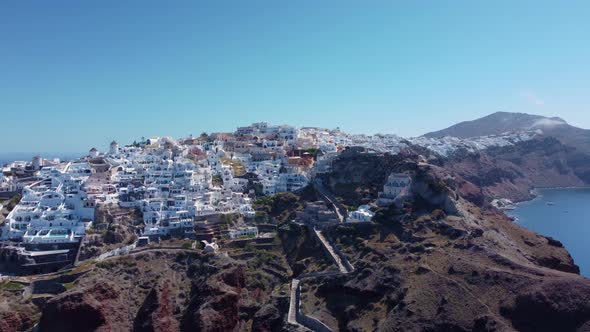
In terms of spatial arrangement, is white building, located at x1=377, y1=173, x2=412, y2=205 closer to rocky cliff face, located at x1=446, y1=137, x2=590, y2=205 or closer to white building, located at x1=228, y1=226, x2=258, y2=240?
white building, located at x1=228, y1=226, x2=258, y2=240

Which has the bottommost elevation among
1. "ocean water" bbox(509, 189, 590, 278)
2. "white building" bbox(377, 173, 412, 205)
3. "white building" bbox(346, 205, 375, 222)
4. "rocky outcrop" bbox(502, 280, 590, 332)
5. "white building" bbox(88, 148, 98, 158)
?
"ocean water" bbox(509, 189, 590, 278)

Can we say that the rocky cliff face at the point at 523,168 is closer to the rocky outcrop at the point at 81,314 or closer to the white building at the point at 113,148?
the white building at the point at 113,148

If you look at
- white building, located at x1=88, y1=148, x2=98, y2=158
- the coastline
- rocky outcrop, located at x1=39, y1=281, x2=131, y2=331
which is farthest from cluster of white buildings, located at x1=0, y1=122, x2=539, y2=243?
the coastline

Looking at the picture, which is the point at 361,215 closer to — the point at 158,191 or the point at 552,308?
the point at 552,308

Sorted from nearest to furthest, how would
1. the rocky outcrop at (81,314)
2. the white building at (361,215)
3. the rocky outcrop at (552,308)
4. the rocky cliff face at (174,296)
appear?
1. the rocky outcrop at (552,308)
2. the rocky outcrop at (81,314)
3. the rocky cliff face at (174,296)
4. the white building at (361,215)

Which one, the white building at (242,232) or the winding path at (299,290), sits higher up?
the white building at (242,232)

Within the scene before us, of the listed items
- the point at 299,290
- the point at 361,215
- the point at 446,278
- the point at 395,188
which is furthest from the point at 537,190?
the point at 299,290

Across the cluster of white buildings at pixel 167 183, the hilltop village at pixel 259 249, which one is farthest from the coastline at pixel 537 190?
the hilltop village at pixel 259 249
